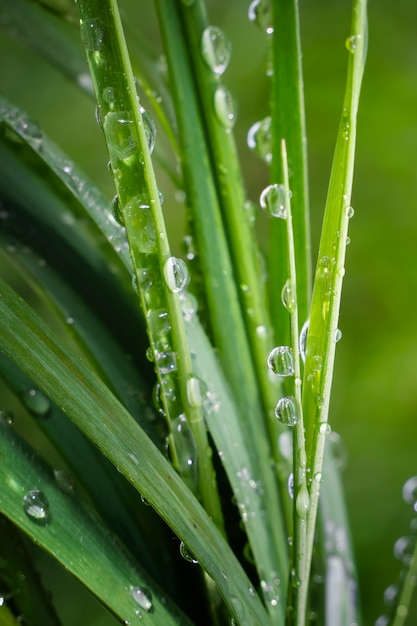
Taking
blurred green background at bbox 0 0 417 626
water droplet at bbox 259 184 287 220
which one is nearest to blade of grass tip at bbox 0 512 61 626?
water droplet at bbox 259 184 287 220

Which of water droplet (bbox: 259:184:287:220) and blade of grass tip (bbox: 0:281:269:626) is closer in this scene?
blade of grass tip (bbox: 0:281:269:626)

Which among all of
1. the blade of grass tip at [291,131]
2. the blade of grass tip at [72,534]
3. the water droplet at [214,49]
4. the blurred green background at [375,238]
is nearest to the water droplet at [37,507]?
the blade of grass tip at [72,534]

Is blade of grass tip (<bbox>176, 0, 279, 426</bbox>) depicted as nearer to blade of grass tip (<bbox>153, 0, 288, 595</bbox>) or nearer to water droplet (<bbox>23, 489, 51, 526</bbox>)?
blade of grass tip (<bbox>153, 0, 288, 595</bbox>)

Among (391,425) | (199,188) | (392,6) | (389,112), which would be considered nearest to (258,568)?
(199,188)

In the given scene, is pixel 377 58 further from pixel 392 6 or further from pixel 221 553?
pixel 221 553

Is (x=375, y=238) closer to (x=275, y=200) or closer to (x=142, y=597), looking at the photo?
(x=275, y=200)

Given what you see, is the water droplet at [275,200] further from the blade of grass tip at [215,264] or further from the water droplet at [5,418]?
the water droplet at [5,418]

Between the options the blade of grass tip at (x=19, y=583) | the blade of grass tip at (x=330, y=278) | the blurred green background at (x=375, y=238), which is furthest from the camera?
the blurred green background at (x=375, y=238)
